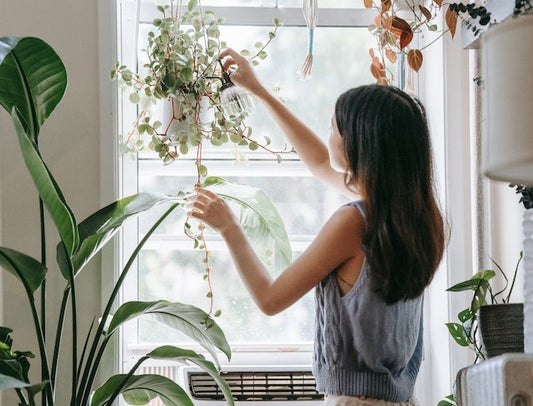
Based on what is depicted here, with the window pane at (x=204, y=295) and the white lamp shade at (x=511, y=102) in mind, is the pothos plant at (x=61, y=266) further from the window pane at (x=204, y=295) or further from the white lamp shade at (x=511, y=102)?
the white lamp shade at (x=511, y=102)

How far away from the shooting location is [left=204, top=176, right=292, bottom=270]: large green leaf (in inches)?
88.5

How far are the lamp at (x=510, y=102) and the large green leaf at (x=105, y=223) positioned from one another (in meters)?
1.06

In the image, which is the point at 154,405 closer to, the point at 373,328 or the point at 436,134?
the point at 373,328

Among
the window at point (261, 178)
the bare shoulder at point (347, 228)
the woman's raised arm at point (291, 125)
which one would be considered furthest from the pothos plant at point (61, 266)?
the window at point (261, 178)

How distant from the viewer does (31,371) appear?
235 cm

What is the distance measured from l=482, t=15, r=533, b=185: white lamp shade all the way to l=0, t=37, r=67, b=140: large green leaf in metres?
1.06

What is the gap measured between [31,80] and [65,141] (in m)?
0.52

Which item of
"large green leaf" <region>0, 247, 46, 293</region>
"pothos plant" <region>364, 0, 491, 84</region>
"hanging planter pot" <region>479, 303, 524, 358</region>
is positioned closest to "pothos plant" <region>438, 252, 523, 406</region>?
"hanging planter pot" <region>479, 303, 524, 358</region>

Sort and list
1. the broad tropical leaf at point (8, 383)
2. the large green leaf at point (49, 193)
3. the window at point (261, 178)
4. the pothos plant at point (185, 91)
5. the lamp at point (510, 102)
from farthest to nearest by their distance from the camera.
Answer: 1. the window at point (261, 178)
2. the pothos plant at point (185, 91)
3. the large green leaf at point (49, 193)
4. the broad tropical leaf at point (8, 383)
5. the lamp at point (510, 102)

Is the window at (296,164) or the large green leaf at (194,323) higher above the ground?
the window at (296,164)

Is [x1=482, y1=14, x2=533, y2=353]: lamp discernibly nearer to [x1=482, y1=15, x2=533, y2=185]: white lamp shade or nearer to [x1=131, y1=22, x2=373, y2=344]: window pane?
[x1=482, y1=15, x2=533, y2=185]: white lamp shade

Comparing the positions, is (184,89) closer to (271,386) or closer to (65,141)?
(65,141)

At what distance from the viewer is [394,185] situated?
6.44ft

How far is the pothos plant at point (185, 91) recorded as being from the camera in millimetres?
2186
